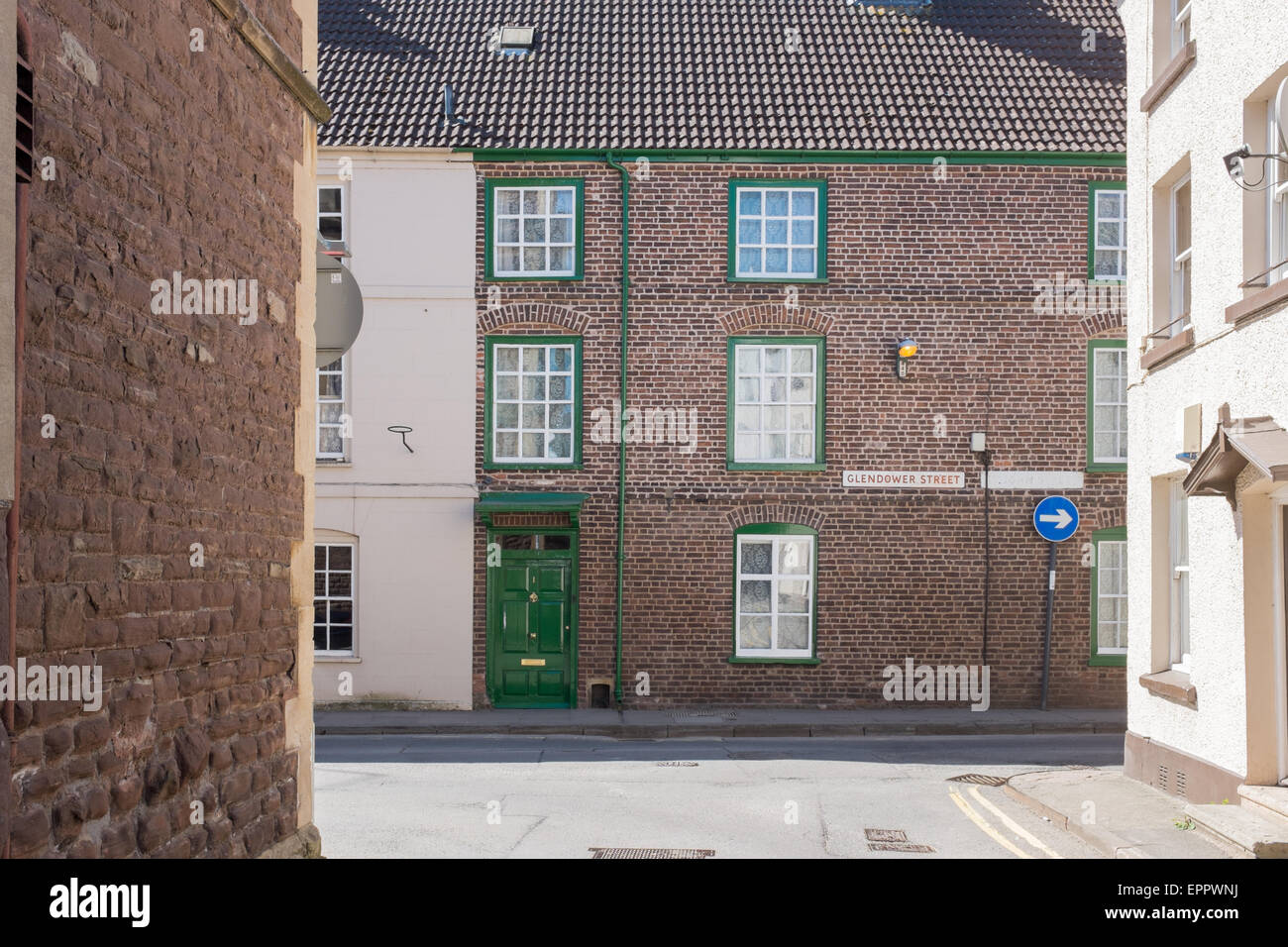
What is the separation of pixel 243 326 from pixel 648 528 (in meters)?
13.8

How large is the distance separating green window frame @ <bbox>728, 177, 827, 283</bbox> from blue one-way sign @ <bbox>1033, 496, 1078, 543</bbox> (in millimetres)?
4837

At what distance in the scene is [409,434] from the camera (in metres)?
A: 20.5

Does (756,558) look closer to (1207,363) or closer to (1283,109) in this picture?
(1207,363)

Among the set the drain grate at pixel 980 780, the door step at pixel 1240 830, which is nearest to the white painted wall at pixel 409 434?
the drain grate at pixel 980 780

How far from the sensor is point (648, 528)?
67.1 feet

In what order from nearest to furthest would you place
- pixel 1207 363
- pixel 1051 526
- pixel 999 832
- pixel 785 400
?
pixel 999 832, pixel 1207 363, pixel 1051 526, pixel 785 400

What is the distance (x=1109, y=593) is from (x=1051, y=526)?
5.52ft

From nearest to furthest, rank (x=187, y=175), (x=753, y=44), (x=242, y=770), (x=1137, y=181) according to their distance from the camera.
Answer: (x=187, y=175) → (x=242, y=770) → (x=1137, y=181) → (x=753, y=44)

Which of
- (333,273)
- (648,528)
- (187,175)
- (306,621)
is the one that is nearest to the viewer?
(187,175)

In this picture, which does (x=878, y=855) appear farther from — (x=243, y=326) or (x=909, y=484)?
(x=909, y=484)

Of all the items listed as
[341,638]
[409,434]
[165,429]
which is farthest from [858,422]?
[165,429]

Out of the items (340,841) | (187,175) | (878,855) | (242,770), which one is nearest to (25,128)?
(187,175)

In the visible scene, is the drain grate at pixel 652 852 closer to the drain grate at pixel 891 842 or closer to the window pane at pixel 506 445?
the drain grate at pixel 891 842

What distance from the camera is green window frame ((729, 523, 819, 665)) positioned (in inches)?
803
